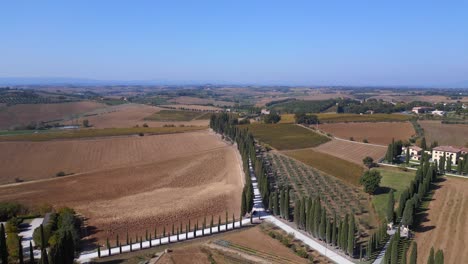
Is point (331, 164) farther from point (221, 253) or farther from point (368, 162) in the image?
point (221, 253)

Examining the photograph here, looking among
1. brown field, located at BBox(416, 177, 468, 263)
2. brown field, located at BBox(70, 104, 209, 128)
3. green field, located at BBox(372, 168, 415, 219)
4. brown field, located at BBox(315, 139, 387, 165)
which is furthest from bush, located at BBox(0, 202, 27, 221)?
brown field, located at BBox(70, 104, 209, 128)

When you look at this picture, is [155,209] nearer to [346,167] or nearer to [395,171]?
[346,167]

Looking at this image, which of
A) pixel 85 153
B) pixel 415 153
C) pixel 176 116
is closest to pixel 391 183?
pixel 415 153

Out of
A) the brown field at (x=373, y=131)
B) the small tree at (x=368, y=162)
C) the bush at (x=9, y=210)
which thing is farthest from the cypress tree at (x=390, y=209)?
the brown field at (x=373, y=131)

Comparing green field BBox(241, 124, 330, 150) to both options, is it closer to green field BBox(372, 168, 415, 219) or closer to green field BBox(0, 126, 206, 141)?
green field BBox(0, 126, 206, 141)

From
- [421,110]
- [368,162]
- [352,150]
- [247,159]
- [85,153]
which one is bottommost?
[85,153]

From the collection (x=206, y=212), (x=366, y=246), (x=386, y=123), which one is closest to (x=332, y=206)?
(x=366, y=246)

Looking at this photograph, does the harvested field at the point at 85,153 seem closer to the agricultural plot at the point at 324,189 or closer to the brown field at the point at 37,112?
the agricultural plot at the point at 324,189
